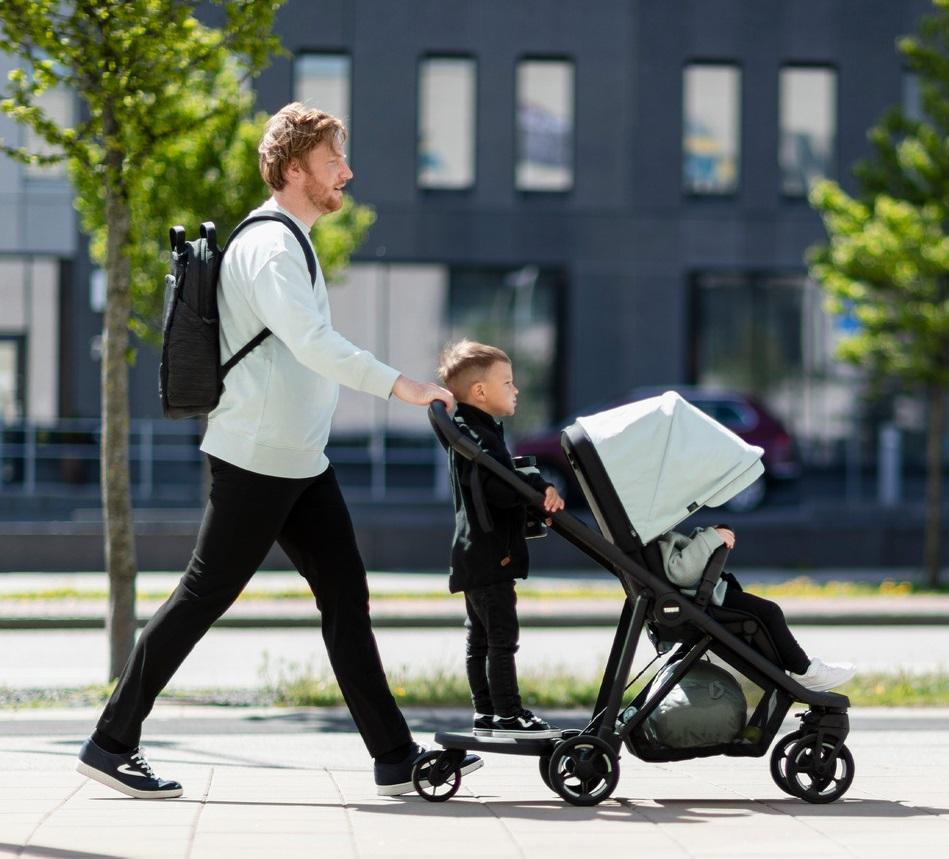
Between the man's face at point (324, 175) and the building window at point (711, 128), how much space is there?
23202 mm

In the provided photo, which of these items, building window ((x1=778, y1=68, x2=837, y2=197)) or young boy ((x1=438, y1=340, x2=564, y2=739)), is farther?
building window ((x1=778, y1=68, x2=837, y2=197))

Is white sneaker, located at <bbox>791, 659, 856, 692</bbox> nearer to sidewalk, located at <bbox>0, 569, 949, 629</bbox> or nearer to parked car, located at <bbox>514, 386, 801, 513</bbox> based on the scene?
sidewalk, located at <bbox>0, 569, 949, 629</bbox>

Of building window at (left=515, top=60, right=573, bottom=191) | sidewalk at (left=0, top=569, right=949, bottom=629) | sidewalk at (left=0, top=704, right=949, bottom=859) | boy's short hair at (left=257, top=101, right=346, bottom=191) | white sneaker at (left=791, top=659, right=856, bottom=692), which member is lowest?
sidewalk at (left=0, top=569, right=949, bottom=629)

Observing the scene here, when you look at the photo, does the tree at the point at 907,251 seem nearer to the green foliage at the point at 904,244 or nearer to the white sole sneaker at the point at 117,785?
the green foliage at the point at 904,244

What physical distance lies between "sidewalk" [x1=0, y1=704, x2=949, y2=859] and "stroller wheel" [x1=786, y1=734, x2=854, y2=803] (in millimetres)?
48

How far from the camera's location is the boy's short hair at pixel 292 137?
565 cm

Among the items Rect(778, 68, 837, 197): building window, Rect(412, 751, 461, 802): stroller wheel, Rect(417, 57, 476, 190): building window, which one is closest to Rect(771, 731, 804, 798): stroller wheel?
Rect(412, 751, 461, 802): stroller wheel

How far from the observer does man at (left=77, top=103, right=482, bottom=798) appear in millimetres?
5441

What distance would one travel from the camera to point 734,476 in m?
5.70

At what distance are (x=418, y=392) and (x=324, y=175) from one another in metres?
0.87

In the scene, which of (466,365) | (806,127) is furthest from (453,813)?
(806,127)

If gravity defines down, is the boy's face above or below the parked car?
above

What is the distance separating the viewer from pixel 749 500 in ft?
78.1

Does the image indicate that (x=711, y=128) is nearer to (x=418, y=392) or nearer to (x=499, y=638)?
(x=499, y=638)
